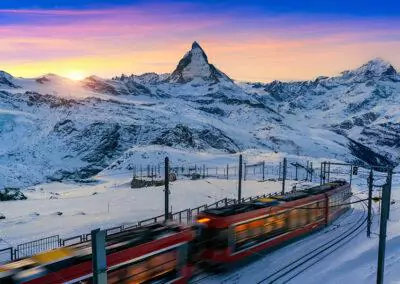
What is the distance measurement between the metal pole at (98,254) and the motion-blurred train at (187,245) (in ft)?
17.2

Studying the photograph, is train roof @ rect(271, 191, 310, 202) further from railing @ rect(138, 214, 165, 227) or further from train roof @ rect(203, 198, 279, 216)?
railing @ rect(138, 214, 165, 227)

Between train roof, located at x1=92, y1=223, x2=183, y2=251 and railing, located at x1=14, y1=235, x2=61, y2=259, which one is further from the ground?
train roof, located at x1=92, y1=223, x2=183, y2=251

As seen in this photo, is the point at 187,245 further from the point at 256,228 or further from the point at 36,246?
the point at 36,246

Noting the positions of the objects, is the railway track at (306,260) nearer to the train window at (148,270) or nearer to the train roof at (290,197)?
the train roof at (290,197)

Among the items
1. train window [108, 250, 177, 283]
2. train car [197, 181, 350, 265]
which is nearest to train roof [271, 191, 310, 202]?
train car [197, 181, 350, 265]

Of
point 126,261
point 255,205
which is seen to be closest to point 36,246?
point 255,205

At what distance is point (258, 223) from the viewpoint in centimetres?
2580

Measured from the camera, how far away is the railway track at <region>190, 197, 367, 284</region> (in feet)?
76.4

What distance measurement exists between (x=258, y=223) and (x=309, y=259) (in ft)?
13.1

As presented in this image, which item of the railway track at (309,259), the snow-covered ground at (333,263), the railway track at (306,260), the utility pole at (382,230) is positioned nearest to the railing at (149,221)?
the railway track at (306,260)

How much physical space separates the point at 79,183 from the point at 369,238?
71382 mm

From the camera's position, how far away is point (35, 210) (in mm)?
49656

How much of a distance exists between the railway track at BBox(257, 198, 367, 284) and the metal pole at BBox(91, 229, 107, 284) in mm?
13964

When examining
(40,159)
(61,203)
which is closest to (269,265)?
(61,203)
